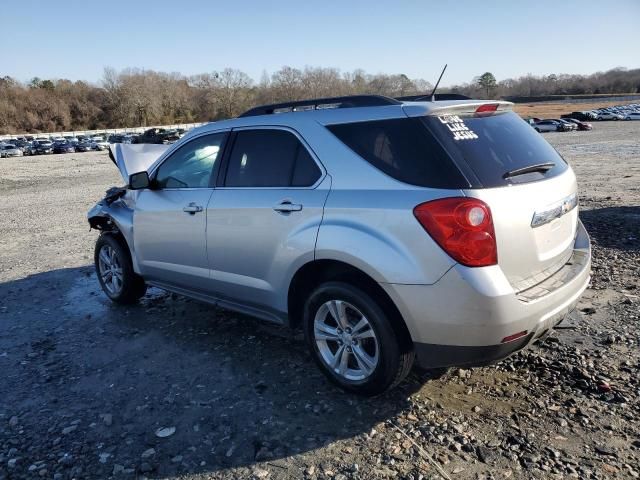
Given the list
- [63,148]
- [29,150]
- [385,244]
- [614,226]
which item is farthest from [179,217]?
[63,148]

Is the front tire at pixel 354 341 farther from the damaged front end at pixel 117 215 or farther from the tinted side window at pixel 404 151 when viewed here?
the damaged front end at pixel 117 215

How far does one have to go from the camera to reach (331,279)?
3.46 m

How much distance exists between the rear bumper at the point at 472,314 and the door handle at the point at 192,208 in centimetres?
195

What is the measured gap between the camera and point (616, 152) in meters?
24.1

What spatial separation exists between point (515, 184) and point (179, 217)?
2.78 meters

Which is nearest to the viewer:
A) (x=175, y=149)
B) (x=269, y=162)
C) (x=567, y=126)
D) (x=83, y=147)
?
(x=269, y=162)

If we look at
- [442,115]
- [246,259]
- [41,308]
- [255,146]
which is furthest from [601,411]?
[41,308]

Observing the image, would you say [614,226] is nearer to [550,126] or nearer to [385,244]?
[385,244]

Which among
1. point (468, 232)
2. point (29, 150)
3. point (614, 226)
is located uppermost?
point (468, 232)

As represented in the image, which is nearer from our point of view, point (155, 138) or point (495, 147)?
point (495, 147)

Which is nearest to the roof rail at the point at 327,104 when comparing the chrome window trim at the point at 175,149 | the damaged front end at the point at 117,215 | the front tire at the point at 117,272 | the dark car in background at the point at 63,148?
the chrome window trim at the point at 175,149

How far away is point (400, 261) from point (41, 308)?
4.35 m

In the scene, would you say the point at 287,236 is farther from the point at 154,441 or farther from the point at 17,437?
the point at 17,437

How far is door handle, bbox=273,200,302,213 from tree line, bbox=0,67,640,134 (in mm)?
94783
